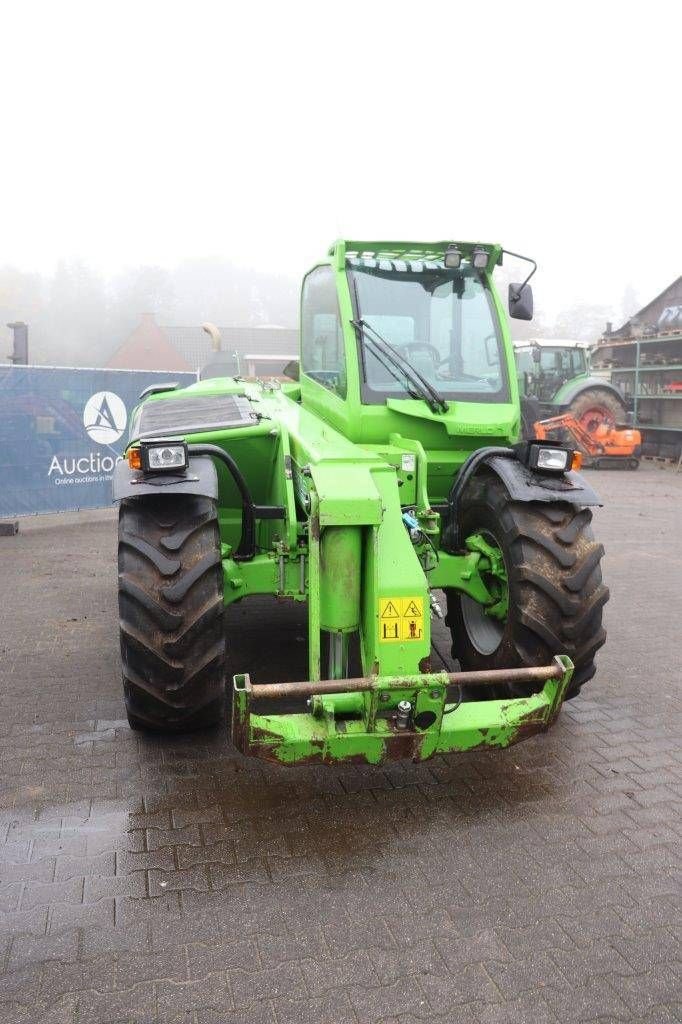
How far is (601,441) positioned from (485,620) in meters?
14.4

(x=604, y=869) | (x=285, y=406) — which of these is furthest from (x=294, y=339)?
(x=604, y=869)

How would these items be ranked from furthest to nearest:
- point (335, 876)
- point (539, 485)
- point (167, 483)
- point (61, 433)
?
point (61, 433) → point (539, 485) → point (167, 483) → point (335, 876)

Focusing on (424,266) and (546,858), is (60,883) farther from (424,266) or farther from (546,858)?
Result: (424,266)

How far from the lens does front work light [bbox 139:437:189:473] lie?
3996 millimetres

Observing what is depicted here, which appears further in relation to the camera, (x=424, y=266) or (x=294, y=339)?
(x=294, y=339)

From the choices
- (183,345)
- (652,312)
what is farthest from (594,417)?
(183,345)

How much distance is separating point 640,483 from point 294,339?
117ft

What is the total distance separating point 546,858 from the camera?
326 cm

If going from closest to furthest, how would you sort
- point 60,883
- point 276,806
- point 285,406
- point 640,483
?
point 60,883
point 276,806
point 285,406
point 640,483

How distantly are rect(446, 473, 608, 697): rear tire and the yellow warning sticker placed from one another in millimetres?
935

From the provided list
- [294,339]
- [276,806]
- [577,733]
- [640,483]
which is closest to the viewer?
[276,806]

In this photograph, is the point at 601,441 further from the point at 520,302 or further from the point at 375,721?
the point at 375,721

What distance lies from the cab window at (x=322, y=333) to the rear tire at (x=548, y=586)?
1.36 m

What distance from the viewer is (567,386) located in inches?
765
